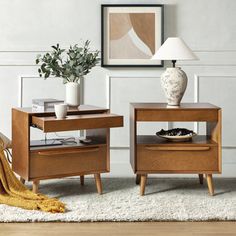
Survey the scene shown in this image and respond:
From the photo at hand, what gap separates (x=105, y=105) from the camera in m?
4.72

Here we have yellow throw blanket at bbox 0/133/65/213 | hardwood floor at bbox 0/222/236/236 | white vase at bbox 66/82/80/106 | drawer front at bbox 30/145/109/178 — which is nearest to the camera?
hardwood floor at bbox 0/222/236/236

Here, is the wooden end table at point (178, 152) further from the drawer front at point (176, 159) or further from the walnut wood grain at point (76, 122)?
the walnut wood grain at point (76, 122)

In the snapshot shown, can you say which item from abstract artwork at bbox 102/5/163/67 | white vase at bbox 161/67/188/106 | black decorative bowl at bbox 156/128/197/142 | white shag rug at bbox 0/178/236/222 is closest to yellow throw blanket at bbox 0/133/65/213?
white shag rug at bbox 0/178/236/222

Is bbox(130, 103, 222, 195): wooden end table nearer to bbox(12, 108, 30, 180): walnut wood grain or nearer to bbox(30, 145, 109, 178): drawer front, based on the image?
bbox(30, 145, 109, 178): drawer front

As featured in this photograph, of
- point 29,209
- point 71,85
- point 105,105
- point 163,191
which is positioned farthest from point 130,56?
point 29,209

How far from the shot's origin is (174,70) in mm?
3764

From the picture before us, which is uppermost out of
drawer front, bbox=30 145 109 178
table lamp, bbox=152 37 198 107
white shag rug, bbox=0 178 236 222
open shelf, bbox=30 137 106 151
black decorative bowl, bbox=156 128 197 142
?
table lamp, bbox=152 37 198 107

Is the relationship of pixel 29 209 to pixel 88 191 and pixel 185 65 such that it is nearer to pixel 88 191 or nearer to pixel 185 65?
pixel 88 191

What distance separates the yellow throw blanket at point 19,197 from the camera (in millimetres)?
3311

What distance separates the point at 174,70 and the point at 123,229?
123 centimetres

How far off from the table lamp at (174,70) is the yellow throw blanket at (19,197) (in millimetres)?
1046

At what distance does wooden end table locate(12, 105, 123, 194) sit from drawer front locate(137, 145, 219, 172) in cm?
25

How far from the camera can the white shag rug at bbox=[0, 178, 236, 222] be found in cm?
316

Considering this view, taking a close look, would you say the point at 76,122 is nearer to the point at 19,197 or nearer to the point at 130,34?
the point at 19,197
